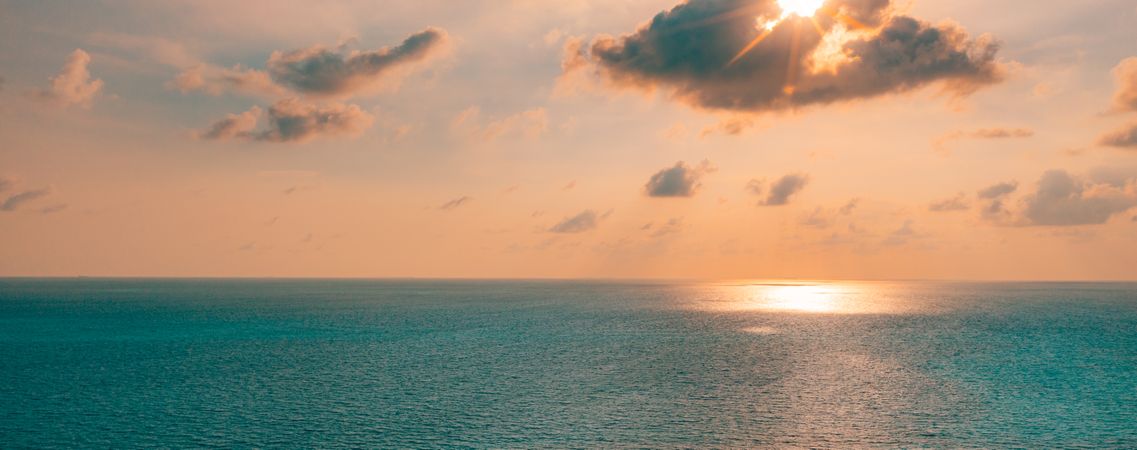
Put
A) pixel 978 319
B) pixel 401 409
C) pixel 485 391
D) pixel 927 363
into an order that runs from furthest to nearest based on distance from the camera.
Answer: pixel 978 319, pixel 927 363, pixel 485 391, pixel 401 409

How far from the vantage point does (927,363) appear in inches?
3482

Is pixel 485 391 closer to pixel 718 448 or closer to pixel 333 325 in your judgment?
pixel 718 448

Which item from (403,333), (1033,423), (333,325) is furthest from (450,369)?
(333,325)

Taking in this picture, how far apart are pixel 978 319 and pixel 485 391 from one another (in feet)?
489

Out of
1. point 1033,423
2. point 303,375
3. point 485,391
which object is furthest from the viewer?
point 303,375

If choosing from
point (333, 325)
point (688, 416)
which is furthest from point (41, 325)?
point (688, 416)

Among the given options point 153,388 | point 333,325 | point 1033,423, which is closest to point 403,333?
point 333,325

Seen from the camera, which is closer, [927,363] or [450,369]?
[450,369]

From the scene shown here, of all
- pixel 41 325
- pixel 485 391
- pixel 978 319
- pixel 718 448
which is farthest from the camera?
pixel 978 319

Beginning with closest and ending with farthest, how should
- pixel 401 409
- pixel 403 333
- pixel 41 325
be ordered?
pixel 401 409 < pixel 403 333 < pixel 41 325

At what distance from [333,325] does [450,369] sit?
7275 centimetres

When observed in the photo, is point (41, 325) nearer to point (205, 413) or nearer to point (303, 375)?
point (303, 375)

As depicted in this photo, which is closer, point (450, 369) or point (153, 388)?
point (153, 388)

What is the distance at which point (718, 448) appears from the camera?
4816 centimetres
